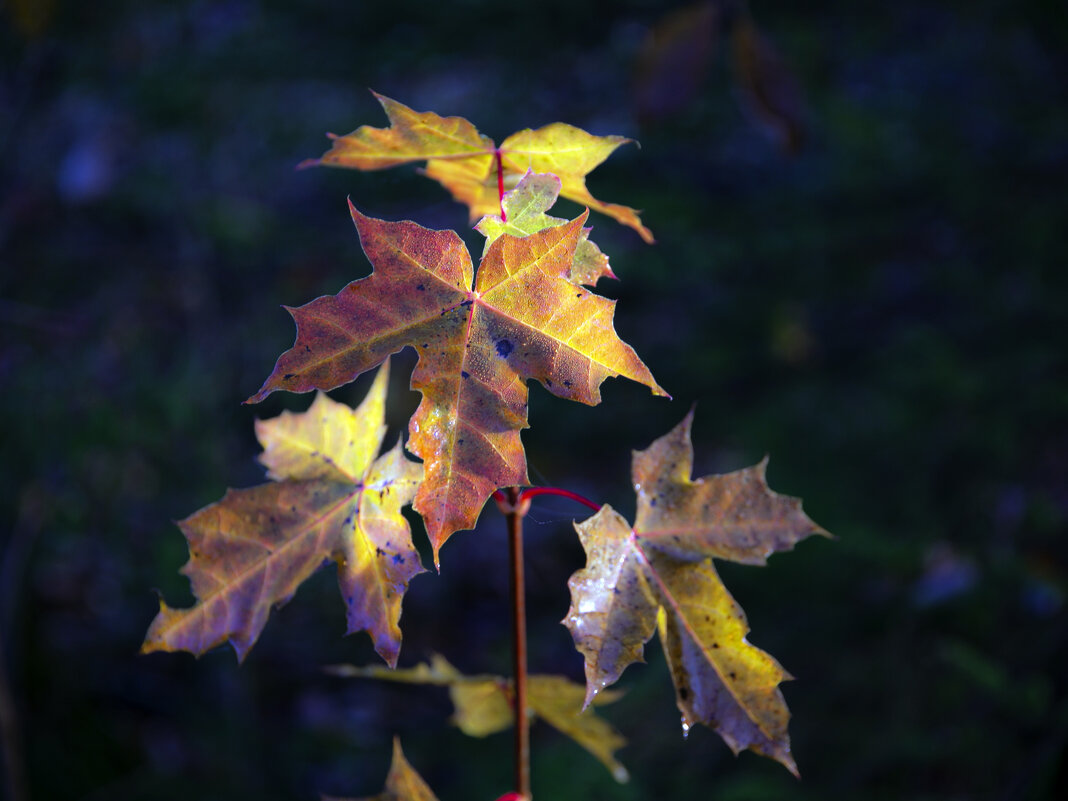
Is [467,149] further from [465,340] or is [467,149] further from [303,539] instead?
[303,539]

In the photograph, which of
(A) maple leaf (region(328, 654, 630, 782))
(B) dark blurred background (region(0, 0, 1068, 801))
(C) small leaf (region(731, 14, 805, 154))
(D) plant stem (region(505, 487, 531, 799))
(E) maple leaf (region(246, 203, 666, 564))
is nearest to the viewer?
(E) maple leaf (region(246, 203, 666, 564))

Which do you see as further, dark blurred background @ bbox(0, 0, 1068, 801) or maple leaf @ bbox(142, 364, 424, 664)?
dark blurred background @ bbox(0, 0, 1068, 801)

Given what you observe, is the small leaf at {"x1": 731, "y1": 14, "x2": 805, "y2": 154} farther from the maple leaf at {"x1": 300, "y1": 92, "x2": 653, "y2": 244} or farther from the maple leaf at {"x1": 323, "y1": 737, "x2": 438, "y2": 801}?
the maple leaf at {"x1": 323, "y1": 737, "x2": 438, "y2": 801}

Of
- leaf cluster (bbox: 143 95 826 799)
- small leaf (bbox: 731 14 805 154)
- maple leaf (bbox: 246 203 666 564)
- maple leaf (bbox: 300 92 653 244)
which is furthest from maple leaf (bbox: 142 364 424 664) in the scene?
small leaf (bbox: 731 14 805 154)

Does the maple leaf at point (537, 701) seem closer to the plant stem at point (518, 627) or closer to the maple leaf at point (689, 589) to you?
the plant stem at point (518, 627)

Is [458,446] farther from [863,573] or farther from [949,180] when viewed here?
[949,180]

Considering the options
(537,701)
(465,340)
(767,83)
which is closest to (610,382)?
(767,83)

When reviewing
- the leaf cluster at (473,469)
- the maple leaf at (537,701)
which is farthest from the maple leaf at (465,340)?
the maple leaf at (537,701)
